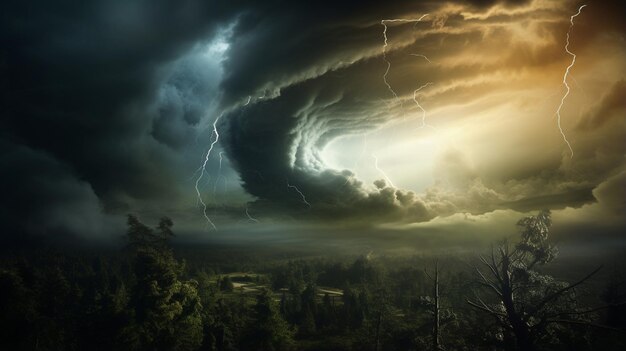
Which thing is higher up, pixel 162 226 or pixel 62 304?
pixel 162 226

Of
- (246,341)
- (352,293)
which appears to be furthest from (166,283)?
(352,293)

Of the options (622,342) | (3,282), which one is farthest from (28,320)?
(622,342)

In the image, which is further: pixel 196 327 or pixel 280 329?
pixel 280 329

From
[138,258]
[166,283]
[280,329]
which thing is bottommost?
[280,329]

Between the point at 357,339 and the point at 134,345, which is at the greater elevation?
the point at 134,345

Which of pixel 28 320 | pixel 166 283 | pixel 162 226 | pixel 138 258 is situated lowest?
pixel 28 320

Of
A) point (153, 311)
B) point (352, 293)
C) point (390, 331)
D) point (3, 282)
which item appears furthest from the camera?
point (352, 293)

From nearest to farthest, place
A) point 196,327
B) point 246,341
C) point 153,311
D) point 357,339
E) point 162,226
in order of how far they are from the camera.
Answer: point 153,311 → point 196,327 → point 162,226 → point 246,341 → point 357,339

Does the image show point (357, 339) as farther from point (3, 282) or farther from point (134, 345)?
point (3, 282)

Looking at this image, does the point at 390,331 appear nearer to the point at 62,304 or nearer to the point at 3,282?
the point at 3,282
